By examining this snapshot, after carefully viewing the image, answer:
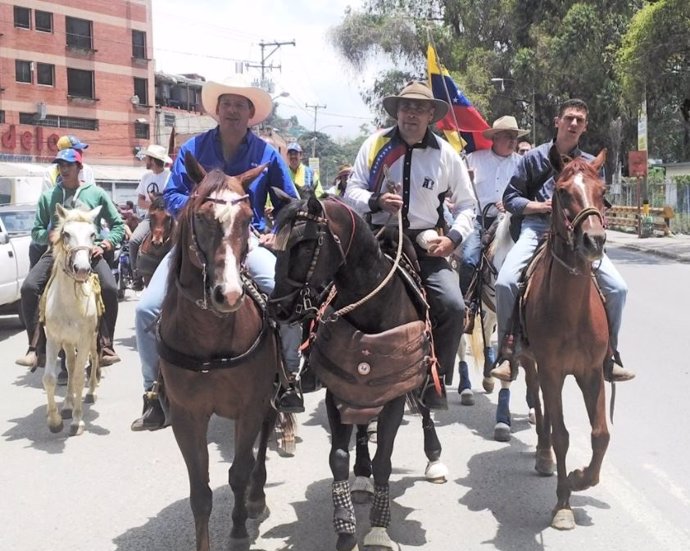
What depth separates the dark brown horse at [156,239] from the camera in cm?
835

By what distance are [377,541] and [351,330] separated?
1.24 m

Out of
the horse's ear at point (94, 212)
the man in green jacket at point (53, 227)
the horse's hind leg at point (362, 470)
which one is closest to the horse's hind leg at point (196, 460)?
the horse's hind leg at point (362, 470)

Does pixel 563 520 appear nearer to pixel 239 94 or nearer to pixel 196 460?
pixel 196 460

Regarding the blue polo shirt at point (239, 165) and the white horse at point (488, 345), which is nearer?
the blue polo shirt at point (239, 165)

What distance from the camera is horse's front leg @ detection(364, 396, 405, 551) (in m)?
4.19

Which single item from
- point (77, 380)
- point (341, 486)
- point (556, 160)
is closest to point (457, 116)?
point (556, 160)

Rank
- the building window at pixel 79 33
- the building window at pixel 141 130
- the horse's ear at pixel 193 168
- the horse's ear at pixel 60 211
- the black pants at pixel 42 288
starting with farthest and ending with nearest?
the building window at pixel 141 130 → the building window at pixel 79 33 → the black pants at pixel 42 288 → the horse's ear at pixel 60 211 → the horse's ear at pixel 193 168

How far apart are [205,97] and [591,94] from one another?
30.0m

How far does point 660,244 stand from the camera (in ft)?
80.6

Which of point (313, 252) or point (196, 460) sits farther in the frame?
point (196, 460)

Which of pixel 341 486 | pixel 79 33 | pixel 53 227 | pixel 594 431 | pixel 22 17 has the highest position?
pixel 22 17

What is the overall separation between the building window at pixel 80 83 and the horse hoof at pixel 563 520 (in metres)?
49.6

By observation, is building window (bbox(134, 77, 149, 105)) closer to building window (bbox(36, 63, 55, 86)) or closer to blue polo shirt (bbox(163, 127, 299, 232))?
building window (bbox(36, 63, 55, 86))

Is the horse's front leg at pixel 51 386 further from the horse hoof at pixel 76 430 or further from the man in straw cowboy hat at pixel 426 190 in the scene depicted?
the man in straw cowboy hat at pixel 426 190
